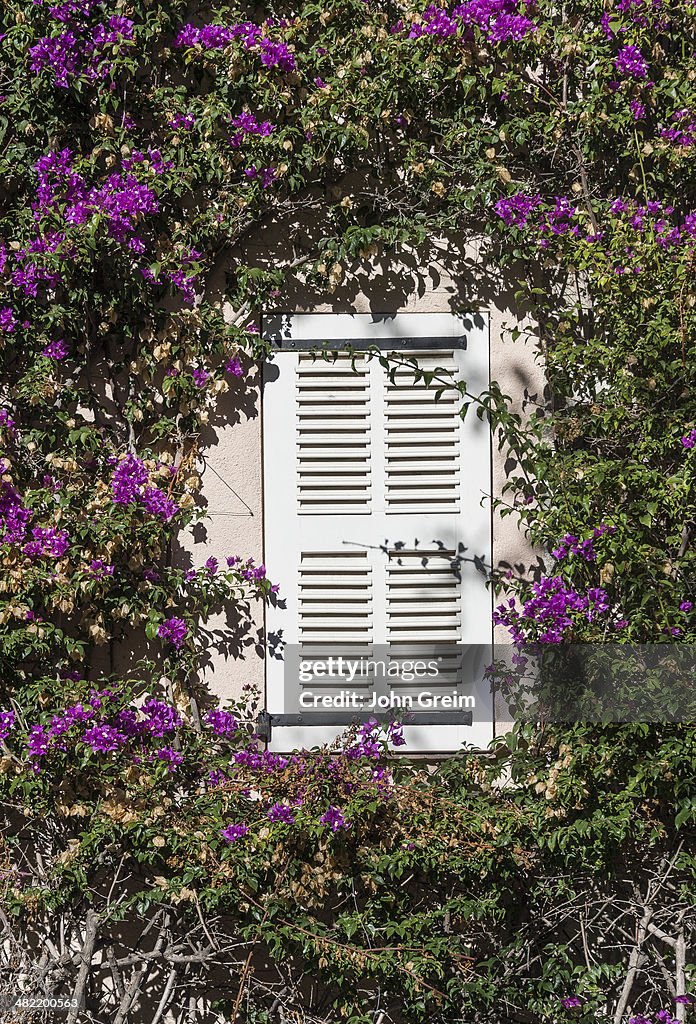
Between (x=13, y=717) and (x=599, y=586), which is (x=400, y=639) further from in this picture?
(x=13, y=717)

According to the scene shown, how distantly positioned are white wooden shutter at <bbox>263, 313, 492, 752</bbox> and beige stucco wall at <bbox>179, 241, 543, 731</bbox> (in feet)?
0.20

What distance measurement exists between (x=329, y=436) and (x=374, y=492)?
12.7 inches

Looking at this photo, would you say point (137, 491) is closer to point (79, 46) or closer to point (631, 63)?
point (79, 46)

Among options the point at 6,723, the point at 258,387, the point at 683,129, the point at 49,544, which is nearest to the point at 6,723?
the point at 6,723

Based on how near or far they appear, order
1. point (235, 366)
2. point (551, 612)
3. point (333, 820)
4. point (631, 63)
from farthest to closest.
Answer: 1. point (235, 366)
2. point (631, 63)
3. point (551, 612)
4. point (333, 820)

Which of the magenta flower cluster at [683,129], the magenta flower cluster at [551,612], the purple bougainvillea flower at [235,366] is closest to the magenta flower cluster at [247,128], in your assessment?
the purple bougainvillea flower at [235,366]

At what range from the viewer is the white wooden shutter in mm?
4121

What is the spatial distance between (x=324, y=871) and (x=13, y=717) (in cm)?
147

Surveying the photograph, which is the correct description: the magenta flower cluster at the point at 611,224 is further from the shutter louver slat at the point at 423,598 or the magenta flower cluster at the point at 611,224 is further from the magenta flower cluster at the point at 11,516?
the magenta flower cluster at the point at 11,516

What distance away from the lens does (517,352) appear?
4.19m

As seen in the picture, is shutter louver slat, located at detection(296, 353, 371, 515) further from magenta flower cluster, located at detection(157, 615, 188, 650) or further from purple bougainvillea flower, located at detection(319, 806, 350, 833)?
purple bougainvillea flower, located at detection(319, 806, 350, 833)

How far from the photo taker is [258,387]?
419 centimetres

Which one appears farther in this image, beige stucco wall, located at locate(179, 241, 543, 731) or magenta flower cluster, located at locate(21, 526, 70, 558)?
beige stucco wall, located at locate(179, 241, 543, 731)

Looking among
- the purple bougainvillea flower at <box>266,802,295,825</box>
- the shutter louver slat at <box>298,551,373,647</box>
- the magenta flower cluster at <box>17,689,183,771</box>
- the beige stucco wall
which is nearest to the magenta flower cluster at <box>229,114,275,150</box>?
the beige stucco wall
